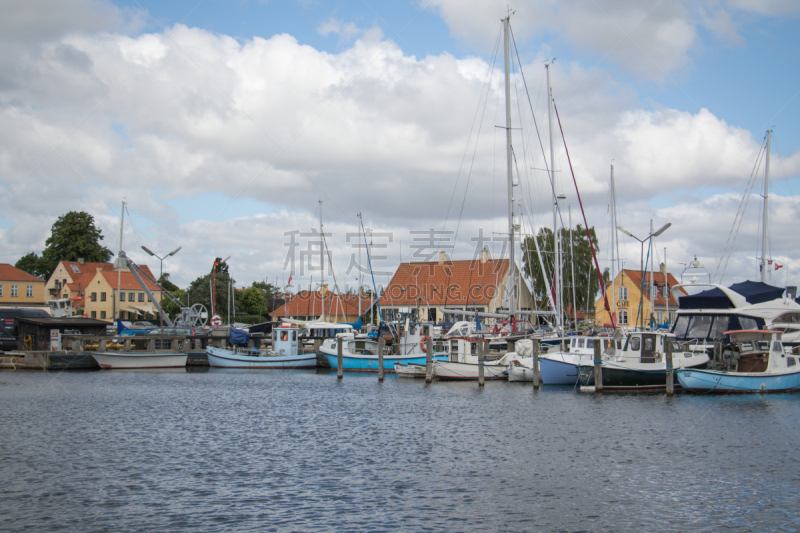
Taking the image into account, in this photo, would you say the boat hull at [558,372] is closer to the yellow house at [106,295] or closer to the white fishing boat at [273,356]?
the white fishing boat at [273,356]

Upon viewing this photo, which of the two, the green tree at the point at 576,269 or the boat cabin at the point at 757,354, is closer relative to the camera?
the boat cabin at the point at 757,354

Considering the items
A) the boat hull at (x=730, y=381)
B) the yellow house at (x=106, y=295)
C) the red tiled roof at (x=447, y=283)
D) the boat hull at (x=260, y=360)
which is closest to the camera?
the boat hull at (x=730, y=381)

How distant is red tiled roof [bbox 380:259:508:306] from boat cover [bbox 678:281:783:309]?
36.6 meters

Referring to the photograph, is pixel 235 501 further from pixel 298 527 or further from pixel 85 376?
pixel 85 376

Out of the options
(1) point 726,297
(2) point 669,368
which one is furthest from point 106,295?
(2) point 669,368

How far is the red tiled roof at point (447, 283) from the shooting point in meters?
85.4

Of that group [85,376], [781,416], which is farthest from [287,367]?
[781,416]

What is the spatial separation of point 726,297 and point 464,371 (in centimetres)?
1680

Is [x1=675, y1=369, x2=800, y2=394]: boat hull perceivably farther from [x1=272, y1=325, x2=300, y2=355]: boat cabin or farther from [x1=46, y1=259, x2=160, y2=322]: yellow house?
[x1=46, y1=259, x2=160, y2=322]: yellow house

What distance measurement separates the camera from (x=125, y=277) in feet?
326

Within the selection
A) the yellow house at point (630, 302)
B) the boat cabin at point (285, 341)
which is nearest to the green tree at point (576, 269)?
the yellow house at point (630, 302)

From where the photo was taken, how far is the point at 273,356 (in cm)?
5381

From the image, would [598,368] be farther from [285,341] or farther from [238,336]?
[238,336]

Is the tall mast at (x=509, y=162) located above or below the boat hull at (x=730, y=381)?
above
